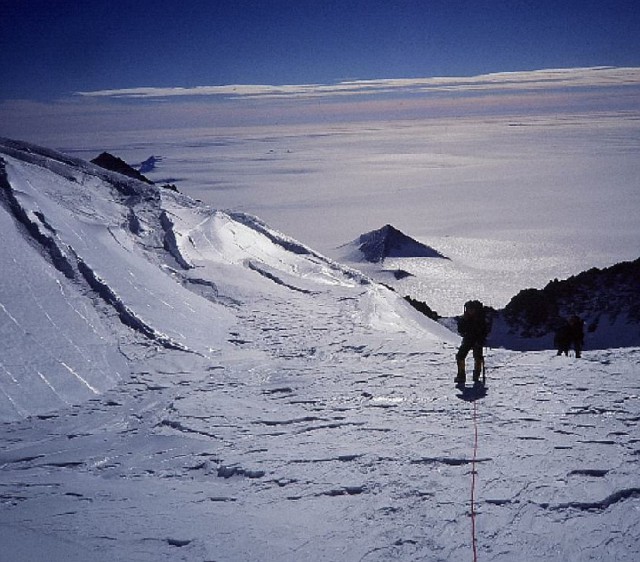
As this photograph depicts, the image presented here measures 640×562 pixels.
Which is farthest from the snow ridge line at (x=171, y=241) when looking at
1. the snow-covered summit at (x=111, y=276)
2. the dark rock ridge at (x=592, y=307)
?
the dark rock ridge at (x=592, y=307)

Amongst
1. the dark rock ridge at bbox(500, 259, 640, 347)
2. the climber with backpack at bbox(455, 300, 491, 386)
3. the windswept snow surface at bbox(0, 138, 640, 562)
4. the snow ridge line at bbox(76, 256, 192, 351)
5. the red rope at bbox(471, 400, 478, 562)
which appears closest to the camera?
the red rope at bbox(471, 400, 478, 562)

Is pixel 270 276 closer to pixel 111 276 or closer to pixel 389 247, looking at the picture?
pixel 111 276

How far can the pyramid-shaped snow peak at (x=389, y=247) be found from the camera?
66000mm

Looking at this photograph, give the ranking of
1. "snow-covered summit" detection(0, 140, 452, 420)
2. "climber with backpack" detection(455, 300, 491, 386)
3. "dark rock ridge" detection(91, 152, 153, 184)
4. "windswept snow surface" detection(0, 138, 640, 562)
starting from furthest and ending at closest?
"dark rock ridge" detection(91, 152, 153, 184) → "snow-covered summit" detection(0, 140, 452, 420) → "climber with backpack" detection(455, 300, 491, 386) → "windswept snow surface" detection(0, 138, 640, 562)

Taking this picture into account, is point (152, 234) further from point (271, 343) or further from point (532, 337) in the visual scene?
point (532, 337)

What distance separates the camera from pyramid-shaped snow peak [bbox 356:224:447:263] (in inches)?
2598

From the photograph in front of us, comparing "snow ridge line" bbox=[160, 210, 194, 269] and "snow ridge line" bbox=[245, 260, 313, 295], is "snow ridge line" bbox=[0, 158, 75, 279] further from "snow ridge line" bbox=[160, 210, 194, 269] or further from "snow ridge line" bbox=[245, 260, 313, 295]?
"snow ridge line" bbox=[245, 260, 313, 295]

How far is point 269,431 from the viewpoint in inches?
250

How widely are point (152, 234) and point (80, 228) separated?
7.98ft

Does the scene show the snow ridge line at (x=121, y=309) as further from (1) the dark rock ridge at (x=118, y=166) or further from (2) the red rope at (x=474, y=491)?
(1) the dark rock ridge at (x=118, y=166)

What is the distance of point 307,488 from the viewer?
4930mm

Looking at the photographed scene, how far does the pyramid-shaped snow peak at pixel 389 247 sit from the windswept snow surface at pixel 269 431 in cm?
5349

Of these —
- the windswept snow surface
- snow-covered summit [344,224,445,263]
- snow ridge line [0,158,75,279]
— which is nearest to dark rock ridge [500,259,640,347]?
the windswept snow surface

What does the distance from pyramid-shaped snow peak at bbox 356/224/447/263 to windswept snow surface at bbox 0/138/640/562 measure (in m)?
53.5
